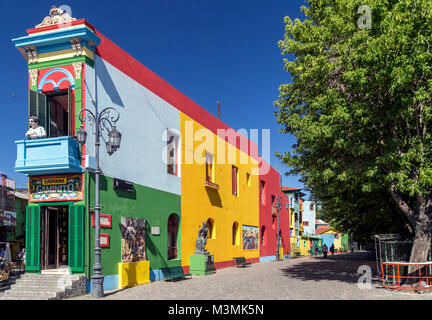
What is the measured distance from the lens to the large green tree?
38.4 ft

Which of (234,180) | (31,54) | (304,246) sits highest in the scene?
(31,54)

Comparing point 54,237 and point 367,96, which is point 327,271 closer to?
point 367,96

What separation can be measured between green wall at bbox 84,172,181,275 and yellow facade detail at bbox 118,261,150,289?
1.01 ft

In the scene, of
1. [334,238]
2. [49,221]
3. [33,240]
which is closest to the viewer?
[33,240]

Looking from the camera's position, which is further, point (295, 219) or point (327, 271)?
point (295, 219)

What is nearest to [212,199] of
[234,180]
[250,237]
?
[234,180]

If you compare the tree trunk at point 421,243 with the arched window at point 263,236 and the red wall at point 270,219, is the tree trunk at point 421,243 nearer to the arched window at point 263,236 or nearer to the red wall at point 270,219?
the red wall at point 270,219

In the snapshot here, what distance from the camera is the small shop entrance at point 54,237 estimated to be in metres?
13.5

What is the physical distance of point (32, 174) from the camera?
13.6 metres

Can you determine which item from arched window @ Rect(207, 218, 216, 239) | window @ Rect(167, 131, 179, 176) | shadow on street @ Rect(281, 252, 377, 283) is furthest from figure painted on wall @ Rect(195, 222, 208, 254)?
shadow on street @ Rect(281, 252, 377, 283)

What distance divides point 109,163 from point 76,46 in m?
4.16

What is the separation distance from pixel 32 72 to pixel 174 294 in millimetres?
9024

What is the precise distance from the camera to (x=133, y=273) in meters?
15.5

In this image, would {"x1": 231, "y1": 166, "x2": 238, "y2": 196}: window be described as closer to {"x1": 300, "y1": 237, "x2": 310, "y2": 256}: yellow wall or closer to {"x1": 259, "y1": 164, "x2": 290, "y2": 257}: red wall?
{"x1": 259, "y1": 164, "x2": 290, "y2": 257}: red wall
